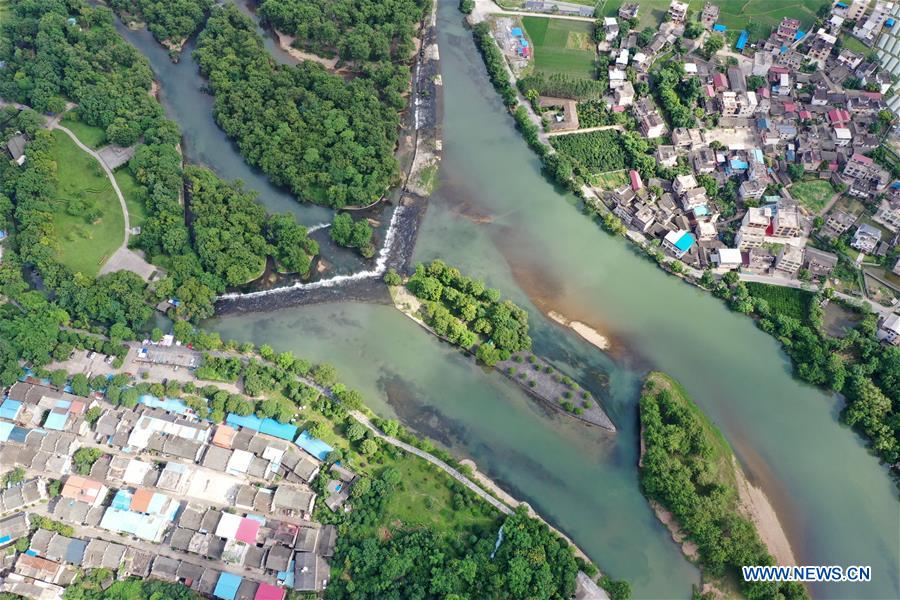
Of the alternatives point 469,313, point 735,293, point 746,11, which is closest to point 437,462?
point 469,313

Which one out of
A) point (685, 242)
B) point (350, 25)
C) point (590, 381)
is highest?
point (350, 25)

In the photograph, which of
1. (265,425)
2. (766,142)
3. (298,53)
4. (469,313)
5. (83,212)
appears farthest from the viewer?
(298,53)

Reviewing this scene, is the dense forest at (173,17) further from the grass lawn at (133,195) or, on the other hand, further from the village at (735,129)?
the village at (735,129)

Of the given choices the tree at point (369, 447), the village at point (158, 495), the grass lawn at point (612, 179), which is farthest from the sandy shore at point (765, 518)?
the village at point (158, 495)

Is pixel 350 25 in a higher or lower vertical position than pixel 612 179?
higher

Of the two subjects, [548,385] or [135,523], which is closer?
[135,523]

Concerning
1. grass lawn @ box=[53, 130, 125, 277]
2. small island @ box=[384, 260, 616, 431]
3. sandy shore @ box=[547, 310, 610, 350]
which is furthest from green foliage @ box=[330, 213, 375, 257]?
grass lawn @ box=[53, 130, 125, 277]

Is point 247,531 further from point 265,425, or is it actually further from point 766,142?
point 766,142
